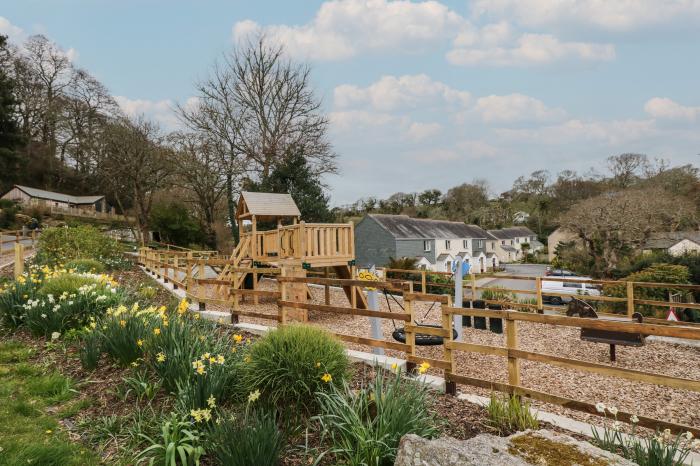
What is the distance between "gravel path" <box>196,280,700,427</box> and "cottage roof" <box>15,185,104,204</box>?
146 ft

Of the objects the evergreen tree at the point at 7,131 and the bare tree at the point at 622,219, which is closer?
the bare tree at the point at 622,219

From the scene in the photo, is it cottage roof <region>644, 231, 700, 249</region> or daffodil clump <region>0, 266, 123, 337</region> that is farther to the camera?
cottage roof <region>644, 231, 700, 249</region>

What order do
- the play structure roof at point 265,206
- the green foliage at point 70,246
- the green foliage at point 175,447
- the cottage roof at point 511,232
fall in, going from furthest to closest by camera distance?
the cottage roof at point 511,232 < the green foliage at point 70,246 < the play structure roof at point 265,206 < the green foliage at point 175,447

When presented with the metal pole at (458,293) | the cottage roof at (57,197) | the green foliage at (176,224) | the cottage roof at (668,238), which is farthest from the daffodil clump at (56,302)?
the cottage roof at (57,197)

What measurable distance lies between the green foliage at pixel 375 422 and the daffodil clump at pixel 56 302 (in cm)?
424

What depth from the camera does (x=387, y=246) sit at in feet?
122

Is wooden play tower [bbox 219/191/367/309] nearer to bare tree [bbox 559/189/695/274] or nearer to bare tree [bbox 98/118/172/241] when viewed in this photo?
bare tree [bbox 98/118/172/241]

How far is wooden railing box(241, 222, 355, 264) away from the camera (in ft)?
35.3

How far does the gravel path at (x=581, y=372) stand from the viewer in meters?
5.52

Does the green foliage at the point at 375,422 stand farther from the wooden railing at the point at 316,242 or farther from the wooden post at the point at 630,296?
the wooden post at the point at 630,296

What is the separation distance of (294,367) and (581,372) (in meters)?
5.21

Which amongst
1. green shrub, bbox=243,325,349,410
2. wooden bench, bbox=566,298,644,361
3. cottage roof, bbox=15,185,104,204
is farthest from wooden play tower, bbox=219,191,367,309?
cottage roof, bbox=15,185,104,204

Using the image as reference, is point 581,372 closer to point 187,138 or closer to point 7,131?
point 187,138

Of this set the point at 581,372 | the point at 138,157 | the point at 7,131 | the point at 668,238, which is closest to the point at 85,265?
the point at 581,372
